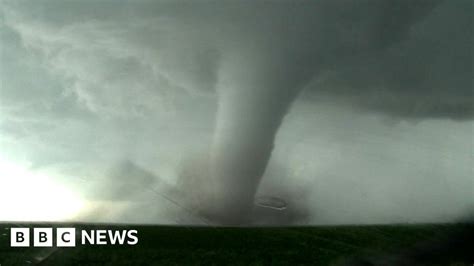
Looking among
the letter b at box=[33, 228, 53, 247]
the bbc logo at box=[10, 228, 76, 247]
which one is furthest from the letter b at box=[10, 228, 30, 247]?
the letter b at box=[33, 228, 53, 247]

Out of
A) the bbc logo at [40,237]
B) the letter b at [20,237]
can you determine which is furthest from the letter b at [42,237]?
the letter b at [20,237]

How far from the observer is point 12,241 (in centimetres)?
838

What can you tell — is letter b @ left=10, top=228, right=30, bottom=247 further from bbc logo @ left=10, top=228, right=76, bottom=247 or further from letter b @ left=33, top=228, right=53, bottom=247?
letter b @ left=33, top=228, right=53, bottom=247

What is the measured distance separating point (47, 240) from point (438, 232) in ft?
21.3

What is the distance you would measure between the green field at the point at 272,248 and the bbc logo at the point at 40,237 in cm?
9

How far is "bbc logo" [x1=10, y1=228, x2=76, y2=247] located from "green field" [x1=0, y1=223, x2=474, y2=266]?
0.09m

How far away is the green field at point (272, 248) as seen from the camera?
336 inches

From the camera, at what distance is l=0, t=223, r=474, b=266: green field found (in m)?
8.54

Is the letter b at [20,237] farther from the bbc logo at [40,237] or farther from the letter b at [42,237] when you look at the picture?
the letter b at [42,237]

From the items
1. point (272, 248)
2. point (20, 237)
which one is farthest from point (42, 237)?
point (272, 248)

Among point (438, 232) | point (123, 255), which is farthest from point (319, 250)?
point (123, 255)

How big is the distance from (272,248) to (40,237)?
372 centimetres

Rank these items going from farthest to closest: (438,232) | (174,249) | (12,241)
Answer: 1. (438,232)
2. (174,249)
3. (12,241)

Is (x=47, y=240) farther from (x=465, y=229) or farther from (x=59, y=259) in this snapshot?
(x=465, y=229)
